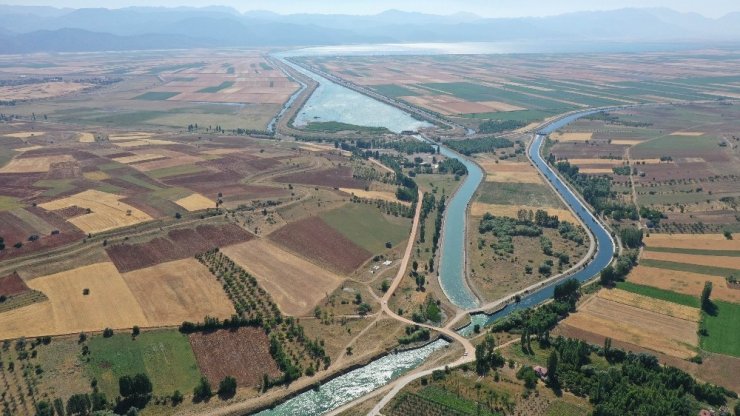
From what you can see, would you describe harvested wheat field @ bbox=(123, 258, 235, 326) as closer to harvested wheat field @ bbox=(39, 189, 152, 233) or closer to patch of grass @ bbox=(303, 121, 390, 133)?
harvested wheat field @ bbox=(39, 189, 152, 233)

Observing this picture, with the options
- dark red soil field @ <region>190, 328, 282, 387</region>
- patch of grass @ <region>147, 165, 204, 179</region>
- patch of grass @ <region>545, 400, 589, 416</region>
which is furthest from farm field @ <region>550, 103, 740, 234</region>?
patch of grass @ <region>147, 165, 204, 179</region>

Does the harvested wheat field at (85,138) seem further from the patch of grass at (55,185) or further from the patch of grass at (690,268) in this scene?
the patch of grass at (690,268)

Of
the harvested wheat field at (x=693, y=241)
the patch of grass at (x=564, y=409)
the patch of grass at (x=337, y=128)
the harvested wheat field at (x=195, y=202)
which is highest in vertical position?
the patch of grass at (x=337, y=128)

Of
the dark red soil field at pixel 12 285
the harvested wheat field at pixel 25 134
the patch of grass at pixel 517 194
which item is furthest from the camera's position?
the harvested wheat field at pixel 25 134

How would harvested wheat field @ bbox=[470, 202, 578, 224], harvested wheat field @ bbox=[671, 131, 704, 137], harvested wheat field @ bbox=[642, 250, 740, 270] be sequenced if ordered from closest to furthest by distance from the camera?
harvested wheat field @ bbox=[642, 250, 740, 270] → harvested wheat field @ bbox=[470, 202, 578, 224] → harvested wheat field @ bbox=[671, 131, 704, 137]

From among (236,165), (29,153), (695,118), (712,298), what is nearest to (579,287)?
(712,298)

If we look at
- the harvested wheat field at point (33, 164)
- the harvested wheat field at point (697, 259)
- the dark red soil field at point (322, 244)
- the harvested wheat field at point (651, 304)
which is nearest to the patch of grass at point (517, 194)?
the harvested wheat field at point (697, 259)

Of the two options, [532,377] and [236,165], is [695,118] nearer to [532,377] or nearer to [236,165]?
[236,165]

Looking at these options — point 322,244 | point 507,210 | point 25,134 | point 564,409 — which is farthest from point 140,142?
point 564,409
